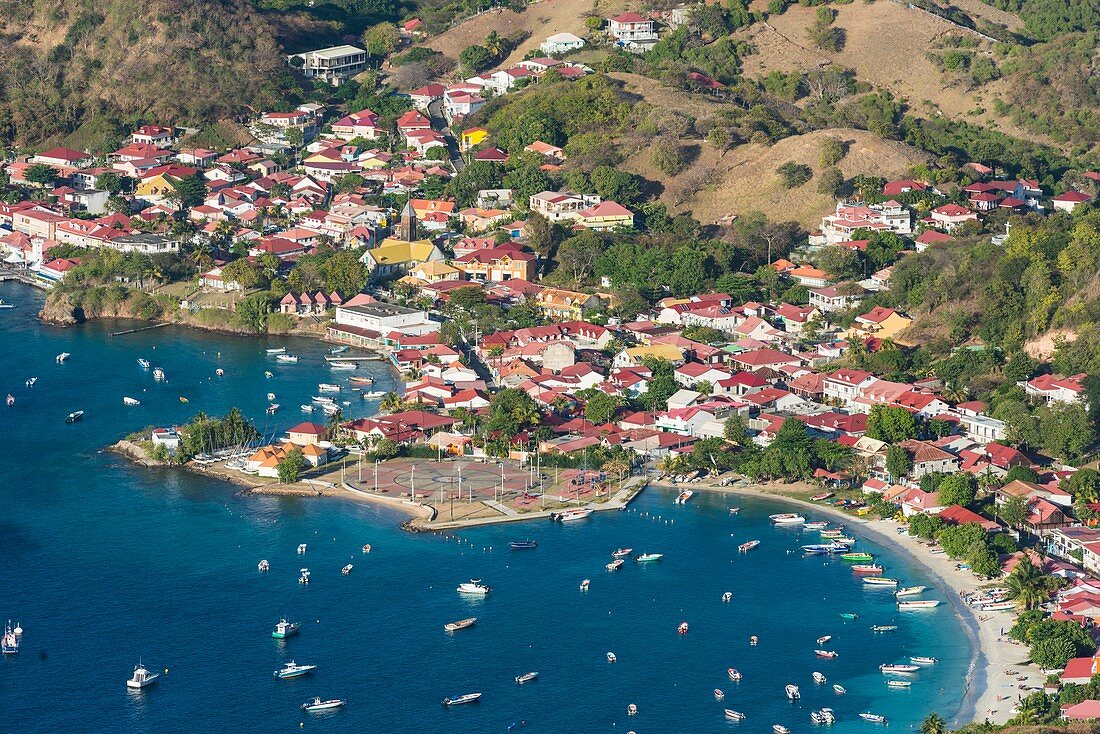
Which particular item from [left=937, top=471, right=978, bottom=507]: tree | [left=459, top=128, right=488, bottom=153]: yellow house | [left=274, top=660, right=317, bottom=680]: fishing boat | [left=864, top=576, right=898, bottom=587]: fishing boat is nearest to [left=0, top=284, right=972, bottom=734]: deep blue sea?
[left=274, top=660, right=317, bottom=680]: fishing boat

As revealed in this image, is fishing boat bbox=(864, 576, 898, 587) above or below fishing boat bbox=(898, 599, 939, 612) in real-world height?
below

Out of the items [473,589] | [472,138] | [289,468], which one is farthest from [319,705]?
[472,138]

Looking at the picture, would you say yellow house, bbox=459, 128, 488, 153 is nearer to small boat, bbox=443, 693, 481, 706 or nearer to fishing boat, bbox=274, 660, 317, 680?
fishing boat, bbox=274, 660, 317, 680

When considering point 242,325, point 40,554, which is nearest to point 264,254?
point 242,325

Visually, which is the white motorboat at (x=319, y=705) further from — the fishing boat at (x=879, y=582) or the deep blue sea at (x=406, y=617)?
the fishing boat at (x=879, y=582)

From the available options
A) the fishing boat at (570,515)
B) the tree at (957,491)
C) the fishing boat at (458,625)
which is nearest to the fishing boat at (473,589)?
the fishing boat at (458,625)

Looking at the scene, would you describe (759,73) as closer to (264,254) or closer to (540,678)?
(264,254)
